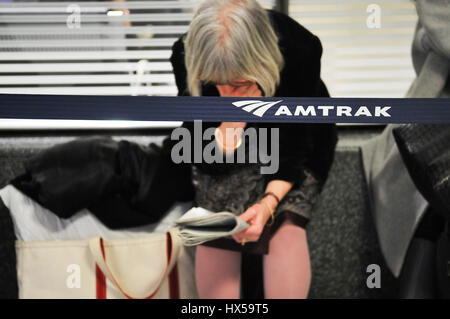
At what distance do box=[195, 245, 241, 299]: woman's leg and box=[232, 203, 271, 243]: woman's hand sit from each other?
3.4 inches

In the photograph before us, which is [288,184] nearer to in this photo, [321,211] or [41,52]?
[321,211]

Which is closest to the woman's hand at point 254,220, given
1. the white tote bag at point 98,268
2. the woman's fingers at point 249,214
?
the woman's fingers at point 249,214

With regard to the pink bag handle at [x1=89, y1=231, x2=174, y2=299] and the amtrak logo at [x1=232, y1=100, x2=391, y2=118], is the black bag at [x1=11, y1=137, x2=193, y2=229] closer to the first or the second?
the pink bag handle at [x1=89, y1=231, x2=174, y2=299]

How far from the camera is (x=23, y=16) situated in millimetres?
1062

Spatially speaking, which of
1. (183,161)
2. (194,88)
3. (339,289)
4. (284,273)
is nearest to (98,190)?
(183,161)

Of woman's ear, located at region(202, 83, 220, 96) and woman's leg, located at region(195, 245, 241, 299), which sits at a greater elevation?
woman's ear, located at region(202, 83, 220, 96)

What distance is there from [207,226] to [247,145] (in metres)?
0.19

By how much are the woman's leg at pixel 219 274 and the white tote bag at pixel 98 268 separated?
0.31 ft

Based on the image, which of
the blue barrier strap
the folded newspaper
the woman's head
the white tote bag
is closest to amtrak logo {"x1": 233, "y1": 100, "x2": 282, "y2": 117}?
the blue barrier strap

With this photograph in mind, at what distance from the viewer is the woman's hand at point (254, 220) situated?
0.97m

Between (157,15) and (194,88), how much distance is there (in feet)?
0.93

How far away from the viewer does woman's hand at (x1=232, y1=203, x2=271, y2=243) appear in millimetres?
966

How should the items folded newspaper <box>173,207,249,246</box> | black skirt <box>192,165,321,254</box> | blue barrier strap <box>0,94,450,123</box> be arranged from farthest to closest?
black skirt <box>192,165,321,254</box>
folded newspaper <box>173,207,249,246</box>
blue barrier strap <box>0,94,450,123</box>

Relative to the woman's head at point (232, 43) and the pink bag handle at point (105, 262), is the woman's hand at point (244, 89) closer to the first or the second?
the woman's head at point (232, 43)
